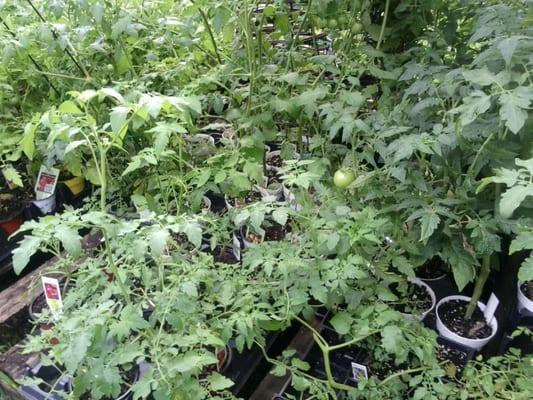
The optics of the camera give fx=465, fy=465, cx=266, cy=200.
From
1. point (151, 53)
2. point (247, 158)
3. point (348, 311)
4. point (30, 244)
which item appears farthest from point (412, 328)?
point (151, 53)

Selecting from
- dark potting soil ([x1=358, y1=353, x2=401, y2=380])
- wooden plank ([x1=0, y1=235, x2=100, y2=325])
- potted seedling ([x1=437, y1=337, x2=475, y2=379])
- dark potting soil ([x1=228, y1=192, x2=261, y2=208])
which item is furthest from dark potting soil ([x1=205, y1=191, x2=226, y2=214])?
potted seedling ([x1=437, y1=337, x2=475, y2=379])

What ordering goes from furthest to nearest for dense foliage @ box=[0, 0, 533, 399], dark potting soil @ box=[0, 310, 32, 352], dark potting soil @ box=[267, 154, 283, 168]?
dark potting soil @ box=[267, 154, 283, 168], dark potting soil @ box=[0, 310, 32, 352], dense foliage @ box=[0, 0, 533, 399]

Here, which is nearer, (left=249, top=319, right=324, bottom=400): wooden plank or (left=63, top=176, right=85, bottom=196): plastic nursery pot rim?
(left=249, top=319, right=324, bottom=400): wooden plank

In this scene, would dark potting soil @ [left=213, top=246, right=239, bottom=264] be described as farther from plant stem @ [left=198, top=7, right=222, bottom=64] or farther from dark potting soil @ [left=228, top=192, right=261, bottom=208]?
plant stem @ [left=198, top=7, right=222, bottom=64]

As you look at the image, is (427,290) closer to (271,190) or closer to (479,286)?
(479,286)

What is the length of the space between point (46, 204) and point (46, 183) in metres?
0.10

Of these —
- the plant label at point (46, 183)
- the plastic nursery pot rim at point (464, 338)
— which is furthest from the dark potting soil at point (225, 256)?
the plant label at point (46, 183)

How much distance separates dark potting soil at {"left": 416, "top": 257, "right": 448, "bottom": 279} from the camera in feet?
5.61

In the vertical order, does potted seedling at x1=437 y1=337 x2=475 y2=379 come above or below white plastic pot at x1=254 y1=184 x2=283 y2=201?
below

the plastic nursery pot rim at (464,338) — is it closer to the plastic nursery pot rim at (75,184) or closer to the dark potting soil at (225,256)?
the dark potting soil at (225,256)

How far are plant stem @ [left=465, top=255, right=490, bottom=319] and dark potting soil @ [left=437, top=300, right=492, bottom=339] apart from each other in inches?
0.9

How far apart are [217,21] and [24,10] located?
90 cm

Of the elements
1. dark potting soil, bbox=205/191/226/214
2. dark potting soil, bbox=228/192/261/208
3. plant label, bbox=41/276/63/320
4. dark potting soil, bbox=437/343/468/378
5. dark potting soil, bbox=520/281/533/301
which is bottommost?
dark potting soil, bbox=437/343/468/378

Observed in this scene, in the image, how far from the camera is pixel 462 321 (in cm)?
154
